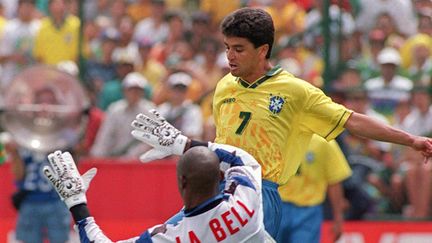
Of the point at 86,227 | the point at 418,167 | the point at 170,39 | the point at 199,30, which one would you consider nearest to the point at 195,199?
the point at 86,227

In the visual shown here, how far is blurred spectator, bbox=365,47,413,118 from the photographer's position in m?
15.2

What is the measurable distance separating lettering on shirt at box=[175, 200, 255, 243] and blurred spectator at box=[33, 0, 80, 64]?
30.3 feet

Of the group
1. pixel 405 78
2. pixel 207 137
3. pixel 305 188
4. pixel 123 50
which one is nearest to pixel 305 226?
pixel 305 188

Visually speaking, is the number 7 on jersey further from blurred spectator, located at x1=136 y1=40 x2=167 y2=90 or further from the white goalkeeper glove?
blurred spectator, located at x1=136 y1=40 x2=167 y2=90

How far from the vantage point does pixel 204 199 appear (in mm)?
6574

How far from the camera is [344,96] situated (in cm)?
1499

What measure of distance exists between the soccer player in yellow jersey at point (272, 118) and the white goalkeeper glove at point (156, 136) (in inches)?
30.2

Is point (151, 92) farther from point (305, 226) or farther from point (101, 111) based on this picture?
point (305, 226)

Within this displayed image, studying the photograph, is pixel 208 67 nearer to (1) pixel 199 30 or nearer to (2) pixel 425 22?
(1) pixel 199 30

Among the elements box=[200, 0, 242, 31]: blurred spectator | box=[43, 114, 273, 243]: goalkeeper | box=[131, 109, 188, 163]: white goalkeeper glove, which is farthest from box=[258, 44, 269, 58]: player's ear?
box=[200, 0, 242, 31]: blurred spectator

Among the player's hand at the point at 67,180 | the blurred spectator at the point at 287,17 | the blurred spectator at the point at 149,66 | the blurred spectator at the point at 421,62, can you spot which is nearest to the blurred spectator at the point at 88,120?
the blurred spectator at the point at 149,66

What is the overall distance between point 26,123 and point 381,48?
4454 millimetres

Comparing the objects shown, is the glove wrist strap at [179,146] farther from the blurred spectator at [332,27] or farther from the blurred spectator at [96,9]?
the blurred spectator at [96,9]

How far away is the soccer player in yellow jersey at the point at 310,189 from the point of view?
1257 cm
